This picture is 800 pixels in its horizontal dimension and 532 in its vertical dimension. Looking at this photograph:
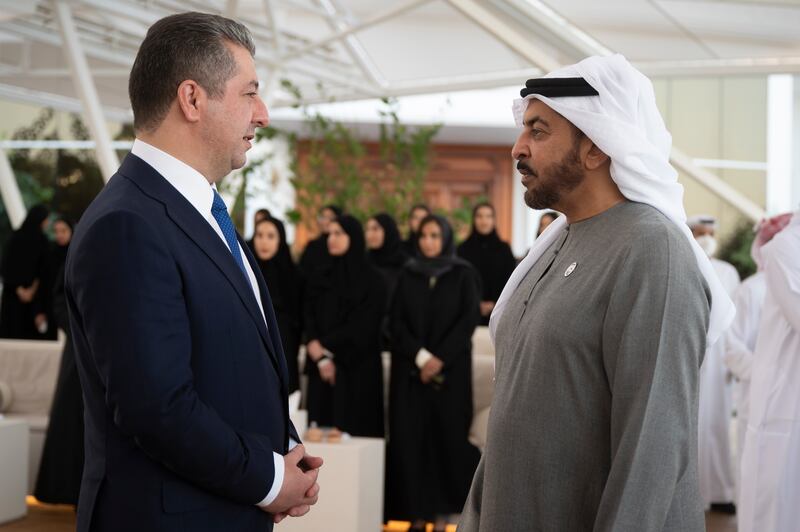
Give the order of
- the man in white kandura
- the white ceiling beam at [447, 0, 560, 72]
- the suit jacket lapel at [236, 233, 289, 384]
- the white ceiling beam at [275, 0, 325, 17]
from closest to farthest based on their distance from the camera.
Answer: the man in white kandura → the suit jacket lapel at [236, 233, 289, 384] → the white ceiling beam at [447, 0, 560, 72] → the white ceiling beam at [275, 0, 325, 17]

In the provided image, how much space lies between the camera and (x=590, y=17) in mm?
7418

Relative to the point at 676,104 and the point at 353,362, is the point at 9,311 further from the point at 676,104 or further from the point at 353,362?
the point at 676,104

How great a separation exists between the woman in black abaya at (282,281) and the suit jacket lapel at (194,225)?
14.5 ft

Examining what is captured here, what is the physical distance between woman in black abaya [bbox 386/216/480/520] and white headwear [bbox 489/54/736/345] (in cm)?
386

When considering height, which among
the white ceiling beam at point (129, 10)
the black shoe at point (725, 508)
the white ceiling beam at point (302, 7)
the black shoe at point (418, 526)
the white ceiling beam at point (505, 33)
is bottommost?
the black shoe at point (725, 508)

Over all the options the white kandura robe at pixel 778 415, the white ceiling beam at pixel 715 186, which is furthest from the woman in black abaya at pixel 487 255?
the white kandura robe at pixel 778 415

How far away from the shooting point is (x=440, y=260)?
20.0 feet

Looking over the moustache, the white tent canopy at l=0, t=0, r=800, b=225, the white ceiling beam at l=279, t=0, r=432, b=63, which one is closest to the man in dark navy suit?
the moustache

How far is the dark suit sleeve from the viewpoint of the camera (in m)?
1.60

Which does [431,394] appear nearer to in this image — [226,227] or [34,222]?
[226,227]

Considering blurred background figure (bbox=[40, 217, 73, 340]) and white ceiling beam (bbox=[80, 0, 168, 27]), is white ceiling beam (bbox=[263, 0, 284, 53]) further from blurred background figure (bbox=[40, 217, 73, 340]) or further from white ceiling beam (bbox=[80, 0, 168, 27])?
blurred background figure (bbox=[40, 217, 73, 340])

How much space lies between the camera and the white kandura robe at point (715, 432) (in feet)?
22.0

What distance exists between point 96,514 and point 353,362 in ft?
14.4

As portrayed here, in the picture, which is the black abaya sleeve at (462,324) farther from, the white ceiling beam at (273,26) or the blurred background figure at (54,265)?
the white ceiling beam at (273,26)
